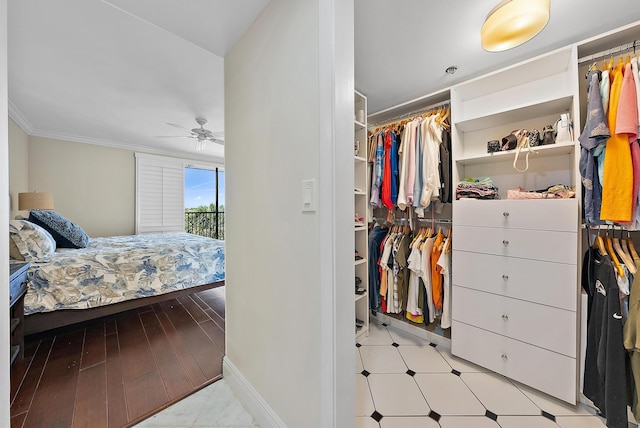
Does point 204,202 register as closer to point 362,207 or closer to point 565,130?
point 362,207

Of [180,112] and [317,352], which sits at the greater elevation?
[180,112]

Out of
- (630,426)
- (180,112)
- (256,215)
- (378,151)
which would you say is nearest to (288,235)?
(256,215)

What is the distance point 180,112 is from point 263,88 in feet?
7.28

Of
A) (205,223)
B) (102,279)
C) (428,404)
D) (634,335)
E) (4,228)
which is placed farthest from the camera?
(205,223)

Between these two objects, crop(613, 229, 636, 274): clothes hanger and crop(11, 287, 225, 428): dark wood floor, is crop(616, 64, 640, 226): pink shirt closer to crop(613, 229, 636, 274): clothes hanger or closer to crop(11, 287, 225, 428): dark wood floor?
crop(613, 229, 636, 274): clothes hanger

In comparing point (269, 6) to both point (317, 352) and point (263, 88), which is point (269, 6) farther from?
point (317, 352)

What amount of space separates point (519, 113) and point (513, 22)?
758mm

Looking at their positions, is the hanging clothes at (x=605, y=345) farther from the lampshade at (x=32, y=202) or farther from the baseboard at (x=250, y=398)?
the lampshade at (x=32, y=202)

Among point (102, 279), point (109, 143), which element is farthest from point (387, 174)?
point (109, 143)

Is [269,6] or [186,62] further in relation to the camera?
[186,62]

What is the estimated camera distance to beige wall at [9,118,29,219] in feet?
9.16

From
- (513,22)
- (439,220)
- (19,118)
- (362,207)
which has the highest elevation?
(19,118)

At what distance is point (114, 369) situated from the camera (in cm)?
172

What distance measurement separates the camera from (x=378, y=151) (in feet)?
7.36
